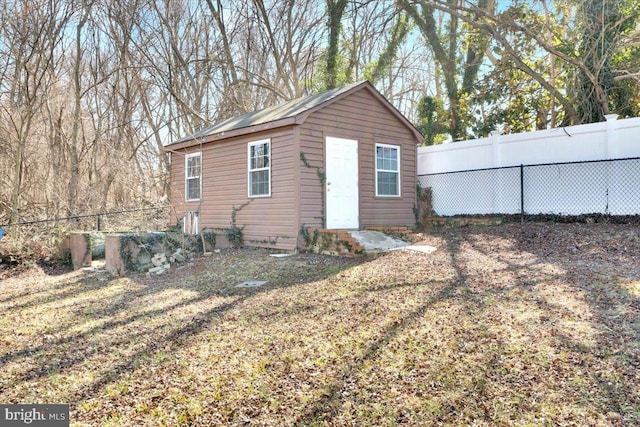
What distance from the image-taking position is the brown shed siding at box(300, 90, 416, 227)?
8555 mm

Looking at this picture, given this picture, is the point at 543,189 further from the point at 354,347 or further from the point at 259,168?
the point at 354,347

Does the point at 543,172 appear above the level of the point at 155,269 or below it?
above

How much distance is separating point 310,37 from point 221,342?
15362 millimetres

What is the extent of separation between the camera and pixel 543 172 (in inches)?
368

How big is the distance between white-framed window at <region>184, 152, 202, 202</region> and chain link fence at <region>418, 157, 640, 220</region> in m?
5.81

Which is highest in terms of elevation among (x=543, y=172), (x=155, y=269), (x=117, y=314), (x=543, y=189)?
(x=543, y=172)

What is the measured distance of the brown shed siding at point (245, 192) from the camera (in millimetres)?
8555

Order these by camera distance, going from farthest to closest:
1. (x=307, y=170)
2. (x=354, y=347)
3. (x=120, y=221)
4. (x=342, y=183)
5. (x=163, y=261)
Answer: (x=120, y=221)
(x=342, y=183)
(x=307, y=170)
(x=163, y=261)
(x=354, y=347)

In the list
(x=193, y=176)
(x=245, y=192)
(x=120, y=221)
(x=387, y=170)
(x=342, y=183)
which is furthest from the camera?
(x=120, y=221)

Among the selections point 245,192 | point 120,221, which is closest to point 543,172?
point 245,192
